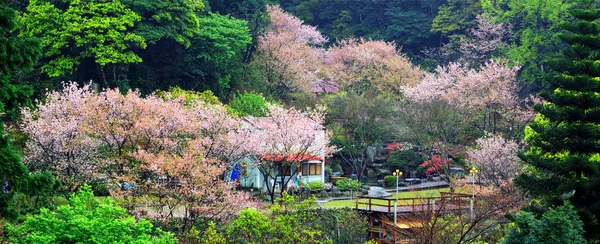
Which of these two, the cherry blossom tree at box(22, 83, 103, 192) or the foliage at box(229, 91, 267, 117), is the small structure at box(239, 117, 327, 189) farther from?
the cherry blossom tree at box(22, 83, 103, 192)

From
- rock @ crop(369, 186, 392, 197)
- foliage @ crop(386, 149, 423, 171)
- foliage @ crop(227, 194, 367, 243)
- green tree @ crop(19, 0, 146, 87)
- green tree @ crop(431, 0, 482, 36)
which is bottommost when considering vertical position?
foliage @ crop(227, 194, 367, 243)

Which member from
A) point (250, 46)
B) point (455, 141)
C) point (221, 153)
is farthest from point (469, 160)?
point (250, 46)

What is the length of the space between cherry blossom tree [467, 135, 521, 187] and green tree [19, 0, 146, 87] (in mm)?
17957

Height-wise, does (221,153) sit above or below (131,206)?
above

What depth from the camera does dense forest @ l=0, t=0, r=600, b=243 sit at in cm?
1798

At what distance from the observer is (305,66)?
4603 cm

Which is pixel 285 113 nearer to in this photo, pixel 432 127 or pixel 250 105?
pixel 250 105

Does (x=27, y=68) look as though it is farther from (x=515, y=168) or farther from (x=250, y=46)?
(x=250, y=46)

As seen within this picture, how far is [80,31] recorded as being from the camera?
1262 inches

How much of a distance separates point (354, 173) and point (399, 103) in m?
5.38

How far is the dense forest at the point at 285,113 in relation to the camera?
708 inches

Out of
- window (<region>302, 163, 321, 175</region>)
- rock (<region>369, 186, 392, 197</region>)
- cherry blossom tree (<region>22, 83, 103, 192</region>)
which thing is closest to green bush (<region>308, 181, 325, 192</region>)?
window (<region>302, 163, 321, 175</region>)

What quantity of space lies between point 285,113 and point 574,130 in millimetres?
17018

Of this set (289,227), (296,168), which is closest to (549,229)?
(289,227)
